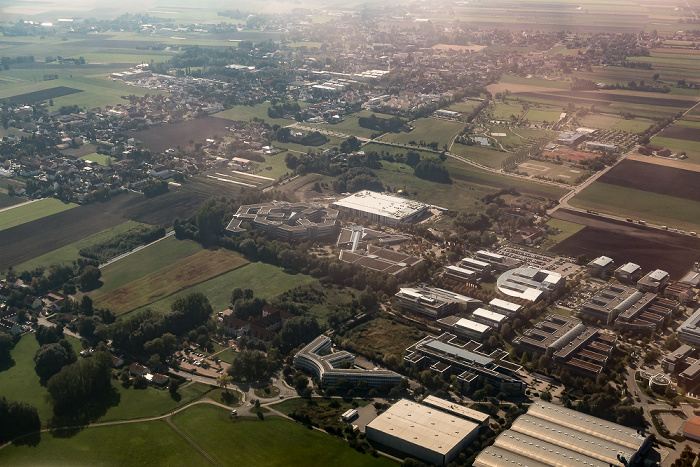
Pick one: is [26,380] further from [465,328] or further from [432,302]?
[465,328]

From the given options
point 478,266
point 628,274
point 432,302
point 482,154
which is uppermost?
point 482,154

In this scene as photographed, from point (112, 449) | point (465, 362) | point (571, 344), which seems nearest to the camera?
point (112, 449)

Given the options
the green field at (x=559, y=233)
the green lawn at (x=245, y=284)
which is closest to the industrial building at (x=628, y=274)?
the green field at (x=559, y=233)

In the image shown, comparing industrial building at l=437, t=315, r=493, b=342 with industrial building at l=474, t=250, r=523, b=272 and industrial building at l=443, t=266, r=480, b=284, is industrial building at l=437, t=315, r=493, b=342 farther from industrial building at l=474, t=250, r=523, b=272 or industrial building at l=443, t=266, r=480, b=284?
industrial building at l=474, t=250, r=523, b=272

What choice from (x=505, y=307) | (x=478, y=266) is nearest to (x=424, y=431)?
(x=505, y=307)

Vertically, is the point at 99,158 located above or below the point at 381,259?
above

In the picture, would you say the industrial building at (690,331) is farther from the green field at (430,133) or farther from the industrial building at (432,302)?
the green field at (430,133)

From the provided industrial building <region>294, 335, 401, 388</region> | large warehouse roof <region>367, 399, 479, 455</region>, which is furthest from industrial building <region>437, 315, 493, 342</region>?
large warehouse roof <region>367, 399, 479, 455</region>
